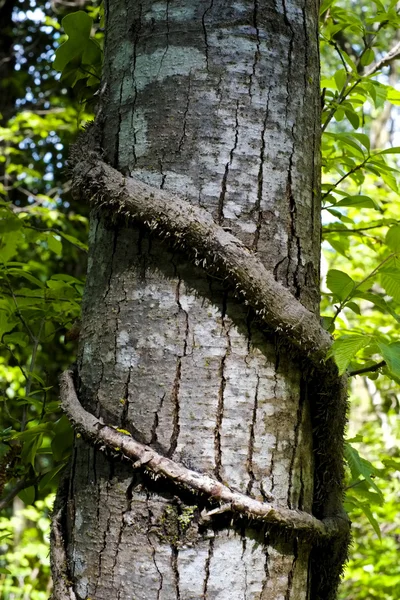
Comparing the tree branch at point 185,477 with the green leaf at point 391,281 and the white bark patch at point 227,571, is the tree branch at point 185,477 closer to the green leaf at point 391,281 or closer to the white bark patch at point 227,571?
the white bark patch at point 227,571

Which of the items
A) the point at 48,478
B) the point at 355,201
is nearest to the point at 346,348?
the point at 355,201

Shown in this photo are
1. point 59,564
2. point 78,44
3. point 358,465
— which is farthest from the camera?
point 78,44

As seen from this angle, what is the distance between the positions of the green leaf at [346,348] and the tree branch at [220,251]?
54 millimetres

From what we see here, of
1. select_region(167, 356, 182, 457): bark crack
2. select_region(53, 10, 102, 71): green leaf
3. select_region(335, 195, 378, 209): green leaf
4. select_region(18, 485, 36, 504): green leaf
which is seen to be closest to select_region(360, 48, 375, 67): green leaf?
select_region(335, 195, 378, 209): green leaf

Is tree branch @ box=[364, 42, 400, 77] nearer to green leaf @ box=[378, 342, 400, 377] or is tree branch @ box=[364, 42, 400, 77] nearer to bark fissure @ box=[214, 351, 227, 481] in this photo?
green leaf @ box=[378, 342, 400, 377]

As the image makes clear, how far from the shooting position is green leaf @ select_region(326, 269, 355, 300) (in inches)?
49.1

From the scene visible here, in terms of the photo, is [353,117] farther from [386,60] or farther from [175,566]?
[175,566]

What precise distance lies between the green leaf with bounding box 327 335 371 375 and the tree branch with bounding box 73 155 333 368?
5 centimetres

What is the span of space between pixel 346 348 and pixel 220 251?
0.81 ft

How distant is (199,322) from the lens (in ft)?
3.20

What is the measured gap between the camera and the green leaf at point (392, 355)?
0.96 m

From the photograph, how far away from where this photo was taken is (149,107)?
1.05 m

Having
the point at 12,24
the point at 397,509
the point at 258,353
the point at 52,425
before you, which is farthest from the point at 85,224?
the point at 258,353

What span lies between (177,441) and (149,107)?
0.55 meters
